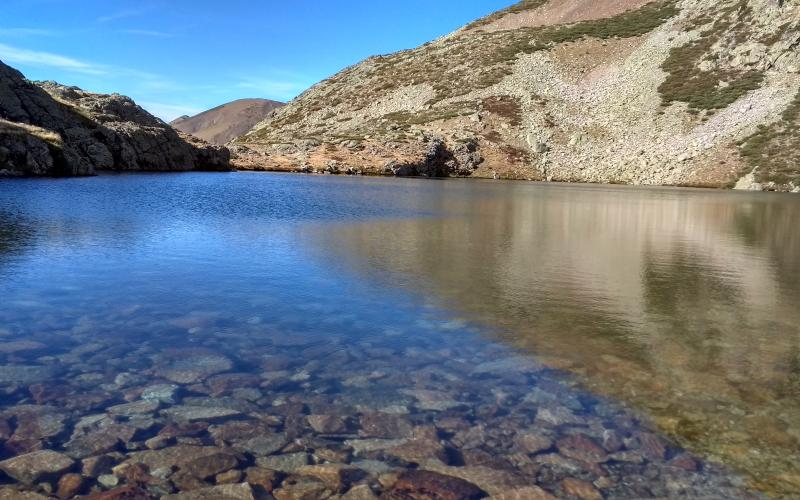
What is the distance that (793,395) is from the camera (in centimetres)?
803

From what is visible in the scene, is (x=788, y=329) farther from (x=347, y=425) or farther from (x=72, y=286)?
(x=72, y=286)

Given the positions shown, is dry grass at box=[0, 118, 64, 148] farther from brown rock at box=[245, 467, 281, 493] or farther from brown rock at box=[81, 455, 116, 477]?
brown rock at box=[245, 467, 281, 493]

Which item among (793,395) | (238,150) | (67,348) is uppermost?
(238,150)

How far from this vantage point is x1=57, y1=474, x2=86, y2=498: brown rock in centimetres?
518

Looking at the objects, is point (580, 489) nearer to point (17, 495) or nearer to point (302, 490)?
point (302, 490)

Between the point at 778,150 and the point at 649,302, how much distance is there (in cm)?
6353

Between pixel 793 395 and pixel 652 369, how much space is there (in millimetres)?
1776

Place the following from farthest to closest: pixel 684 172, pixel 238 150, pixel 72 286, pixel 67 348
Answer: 1. pixel 238 150
2. pixel 684 172
3. pixel 72 286
4. pixel 67 348

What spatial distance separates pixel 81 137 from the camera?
54.3 m

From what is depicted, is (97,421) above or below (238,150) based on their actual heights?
below

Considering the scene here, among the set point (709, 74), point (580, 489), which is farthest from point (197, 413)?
point (709, 74)

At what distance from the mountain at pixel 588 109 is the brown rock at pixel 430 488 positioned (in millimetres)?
66088

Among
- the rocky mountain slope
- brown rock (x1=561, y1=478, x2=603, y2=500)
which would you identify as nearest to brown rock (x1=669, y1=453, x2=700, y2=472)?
brown rock (x1=561, y1=478, x2=603, y2=500)

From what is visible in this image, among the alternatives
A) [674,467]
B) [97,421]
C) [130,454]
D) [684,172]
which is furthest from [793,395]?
[684,172]
